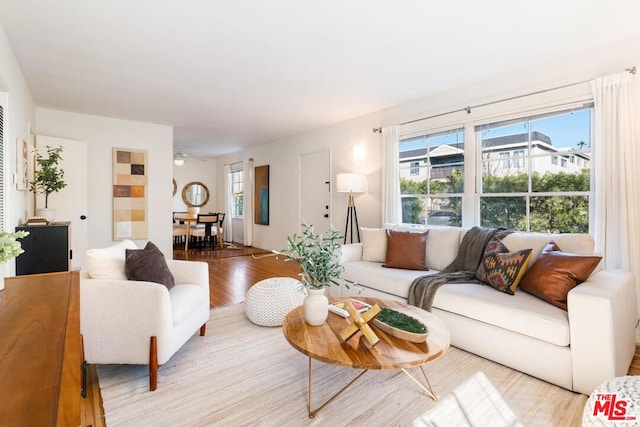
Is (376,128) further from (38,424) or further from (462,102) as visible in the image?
(38,424)

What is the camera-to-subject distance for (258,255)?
6.55m

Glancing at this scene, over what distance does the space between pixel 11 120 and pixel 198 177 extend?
6.49 meters

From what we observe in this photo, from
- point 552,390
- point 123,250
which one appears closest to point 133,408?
point 123,250

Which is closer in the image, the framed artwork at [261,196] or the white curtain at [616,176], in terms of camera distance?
the white curtain at [616,176]

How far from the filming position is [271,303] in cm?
281

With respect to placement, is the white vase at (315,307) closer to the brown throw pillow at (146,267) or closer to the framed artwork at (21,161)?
the brown throw pillow at (146,267)

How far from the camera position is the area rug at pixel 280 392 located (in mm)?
1656

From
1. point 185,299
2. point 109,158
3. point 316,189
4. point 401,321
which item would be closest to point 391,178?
point 316,189

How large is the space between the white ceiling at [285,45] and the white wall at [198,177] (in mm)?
4825

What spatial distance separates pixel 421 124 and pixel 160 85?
3.10 m

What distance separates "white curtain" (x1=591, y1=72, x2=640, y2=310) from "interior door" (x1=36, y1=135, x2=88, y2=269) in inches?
239

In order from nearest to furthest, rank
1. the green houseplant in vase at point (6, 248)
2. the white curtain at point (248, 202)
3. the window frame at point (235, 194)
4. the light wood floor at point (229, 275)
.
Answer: the green houseplant in vase at point (6, 248) → the light wood floor at point (229, 275) → the white curtain at point (248, 202) → the window frame at point (235, 194)

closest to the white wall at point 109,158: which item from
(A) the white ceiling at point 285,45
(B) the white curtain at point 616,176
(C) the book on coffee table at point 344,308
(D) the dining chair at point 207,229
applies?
(A) the white ceiling at point 285,45

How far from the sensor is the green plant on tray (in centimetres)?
170
